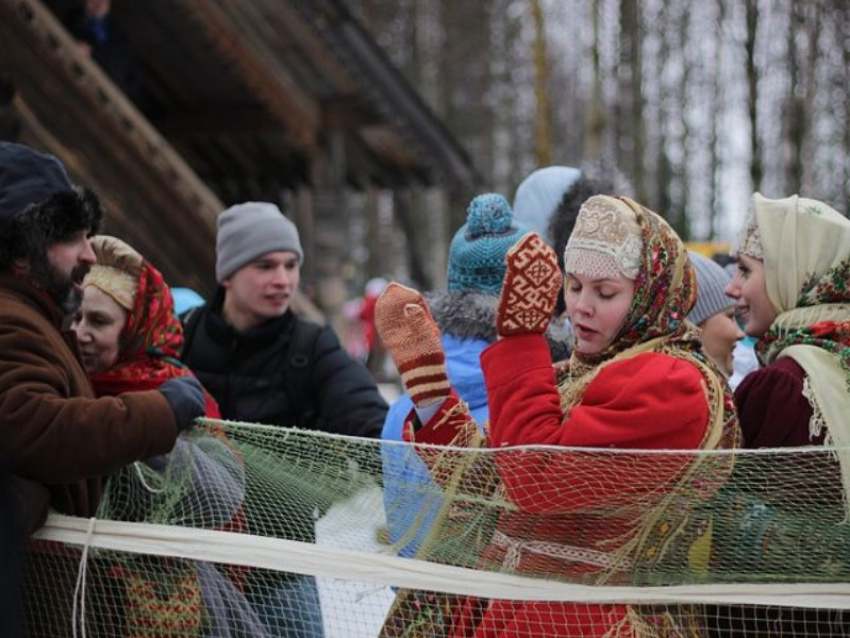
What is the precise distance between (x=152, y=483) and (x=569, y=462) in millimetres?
1166

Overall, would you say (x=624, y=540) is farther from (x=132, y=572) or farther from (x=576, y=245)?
(x=132, y=572)

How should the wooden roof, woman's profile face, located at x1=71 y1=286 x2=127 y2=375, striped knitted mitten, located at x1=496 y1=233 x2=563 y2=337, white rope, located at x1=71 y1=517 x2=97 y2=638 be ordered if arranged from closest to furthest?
striped knitted mitten, located at x1=496 y1=233 x2=563 y2=337 → white rope, located at x1=71 y1=517 x2=97 y2=638 → woman's profile face, located at x1=71 y1=286 x2=127 y2=375 → the wooden roof

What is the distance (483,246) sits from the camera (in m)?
3.56

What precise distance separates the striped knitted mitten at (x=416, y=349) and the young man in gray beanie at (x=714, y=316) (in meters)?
1.39

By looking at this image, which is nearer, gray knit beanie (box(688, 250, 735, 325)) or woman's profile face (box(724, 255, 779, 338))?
woman's profile face (box(724, 255, 779, 338))

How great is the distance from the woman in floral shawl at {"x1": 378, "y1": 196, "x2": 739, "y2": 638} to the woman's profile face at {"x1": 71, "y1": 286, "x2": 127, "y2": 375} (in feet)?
3.87

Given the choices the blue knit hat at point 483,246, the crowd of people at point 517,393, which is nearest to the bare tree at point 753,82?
the blue knit hat at point 483,246

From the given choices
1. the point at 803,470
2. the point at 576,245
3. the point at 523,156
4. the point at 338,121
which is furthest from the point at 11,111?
the point at 523,156

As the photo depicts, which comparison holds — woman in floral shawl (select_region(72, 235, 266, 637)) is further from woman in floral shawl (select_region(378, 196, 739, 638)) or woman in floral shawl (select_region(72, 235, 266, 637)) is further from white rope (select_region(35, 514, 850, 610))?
woman in floral shawl (select_region(378, 196, 739, 638))

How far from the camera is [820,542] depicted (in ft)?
8.25

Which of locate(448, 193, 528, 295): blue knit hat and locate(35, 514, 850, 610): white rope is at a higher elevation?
locate(448, 193, 528, 295): blue knit hat

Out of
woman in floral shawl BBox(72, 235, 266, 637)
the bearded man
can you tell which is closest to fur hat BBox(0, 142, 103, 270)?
the bearded man

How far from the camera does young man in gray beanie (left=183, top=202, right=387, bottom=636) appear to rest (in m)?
3.97

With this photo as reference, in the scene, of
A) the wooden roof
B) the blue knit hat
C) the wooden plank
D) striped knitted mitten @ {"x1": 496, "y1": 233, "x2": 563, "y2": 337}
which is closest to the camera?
striped knitted mitten @ {"x1": 496, "y1": 233, "x2": 563, "y2": 337}
